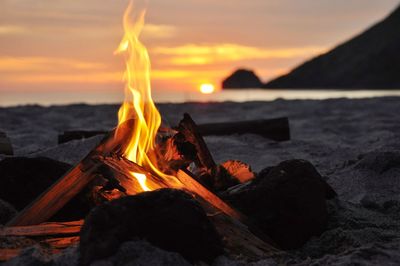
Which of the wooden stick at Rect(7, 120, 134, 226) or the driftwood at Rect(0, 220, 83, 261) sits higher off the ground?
the wooden stick at Rect(7, 120, 134, 226)

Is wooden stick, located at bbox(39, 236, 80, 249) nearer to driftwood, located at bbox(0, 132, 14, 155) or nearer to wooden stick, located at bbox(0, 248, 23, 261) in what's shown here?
wooden stick, located at bbox(0, 248, 23, 261)

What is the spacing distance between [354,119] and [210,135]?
381cm

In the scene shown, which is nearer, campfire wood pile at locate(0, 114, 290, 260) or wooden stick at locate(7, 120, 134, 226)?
campfire wood pile at locate(0, 114, 290, 260)

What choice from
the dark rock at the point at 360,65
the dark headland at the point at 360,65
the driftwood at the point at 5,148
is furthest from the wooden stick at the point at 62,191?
the dark headland at the point at 360,65

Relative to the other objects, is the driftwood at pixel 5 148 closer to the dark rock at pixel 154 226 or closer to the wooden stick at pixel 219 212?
the wooden stick at pixel 219 212

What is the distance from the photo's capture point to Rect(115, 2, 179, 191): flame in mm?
4305

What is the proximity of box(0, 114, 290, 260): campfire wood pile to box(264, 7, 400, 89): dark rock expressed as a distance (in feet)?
280

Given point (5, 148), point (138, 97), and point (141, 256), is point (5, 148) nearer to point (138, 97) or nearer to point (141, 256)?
point (138, 97)

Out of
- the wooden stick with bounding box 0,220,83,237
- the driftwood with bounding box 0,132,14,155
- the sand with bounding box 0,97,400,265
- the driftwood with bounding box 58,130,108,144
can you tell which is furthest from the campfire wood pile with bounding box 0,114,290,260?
the driftwood with bounding box 58,130,108,144

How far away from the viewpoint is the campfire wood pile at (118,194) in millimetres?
3676

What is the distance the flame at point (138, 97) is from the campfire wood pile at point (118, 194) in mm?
86

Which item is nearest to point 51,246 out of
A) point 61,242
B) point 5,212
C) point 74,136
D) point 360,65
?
point 61,242

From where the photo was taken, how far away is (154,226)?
3303 millimetres

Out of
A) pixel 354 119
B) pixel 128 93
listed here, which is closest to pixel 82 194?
pixel 128 93
